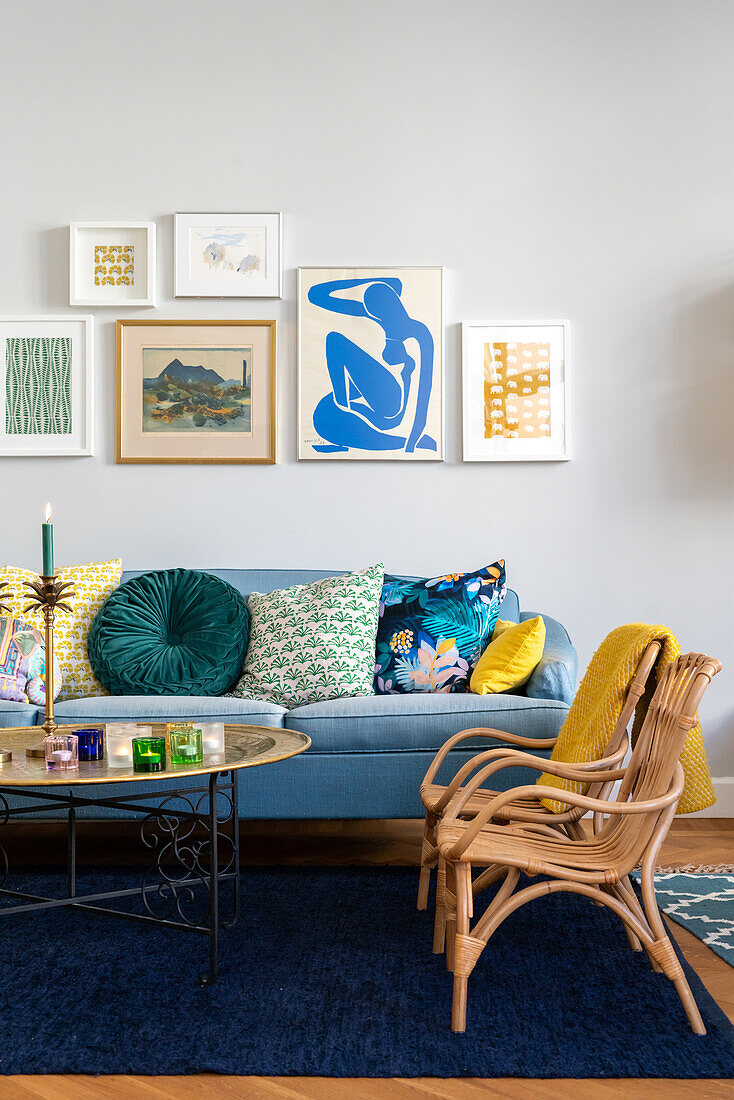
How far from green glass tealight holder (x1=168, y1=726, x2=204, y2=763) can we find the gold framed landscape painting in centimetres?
178

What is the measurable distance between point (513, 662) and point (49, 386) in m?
2.17

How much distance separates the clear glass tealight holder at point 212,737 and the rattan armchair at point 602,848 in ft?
1.77

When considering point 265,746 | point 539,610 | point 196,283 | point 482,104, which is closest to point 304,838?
point 265,746

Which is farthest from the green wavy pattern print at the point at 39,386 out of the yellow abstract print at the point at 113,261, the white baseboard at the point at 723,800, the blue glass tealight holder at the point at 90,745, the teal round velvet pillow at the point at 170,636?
the white baseboard at the point at 723,800

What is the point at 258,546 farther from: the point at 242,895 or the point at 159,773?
the point at 159,773

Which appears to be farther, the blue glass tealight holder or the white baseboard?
the white baseboard

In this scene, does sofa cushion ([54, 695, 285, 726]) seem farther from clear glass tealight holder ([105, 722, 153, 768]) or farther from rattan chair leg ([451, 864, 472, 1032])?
rattan chair leg ([451, 864, 472, 1032])

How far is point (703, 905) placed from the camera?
237 centimetres

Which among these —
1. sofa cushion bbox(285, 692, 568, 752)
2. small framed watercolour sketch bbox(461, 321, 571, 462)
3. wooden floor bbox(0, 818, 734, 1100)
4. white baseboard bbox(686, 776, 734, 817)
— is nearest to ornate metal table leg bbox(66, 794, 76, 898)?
wooden floor bbox(0, 818, 734, 1100)

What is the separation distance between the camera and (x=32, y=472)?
351 cm

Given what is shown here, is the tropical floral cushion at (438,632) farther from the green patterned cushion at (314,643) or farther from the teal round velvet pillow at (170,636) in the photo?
the teal round velvet pillow at (170,636)

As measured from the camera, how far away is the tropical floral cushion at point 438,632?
2.92 m

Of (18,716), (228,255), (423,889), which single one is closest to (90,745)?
(18,716)

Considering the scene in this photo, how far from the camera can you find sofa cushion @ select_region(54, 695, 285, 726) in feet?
8.40
